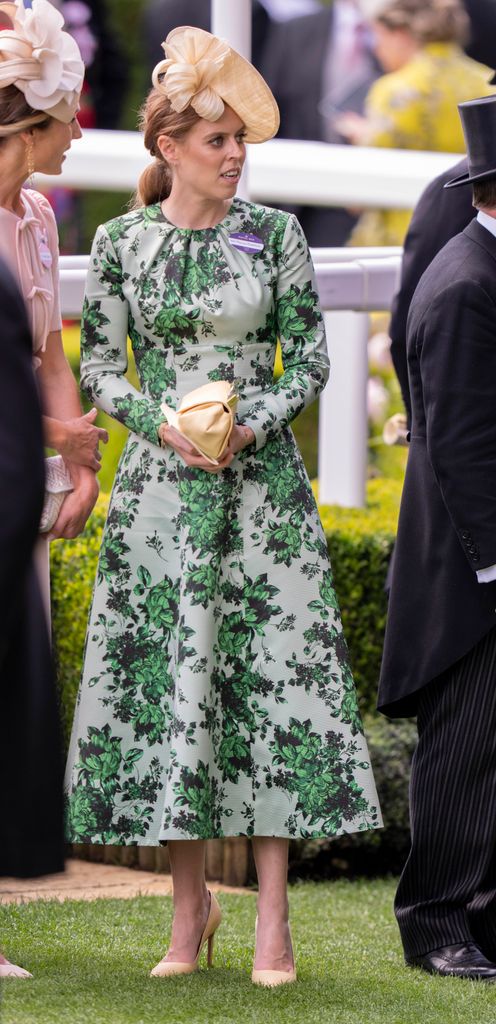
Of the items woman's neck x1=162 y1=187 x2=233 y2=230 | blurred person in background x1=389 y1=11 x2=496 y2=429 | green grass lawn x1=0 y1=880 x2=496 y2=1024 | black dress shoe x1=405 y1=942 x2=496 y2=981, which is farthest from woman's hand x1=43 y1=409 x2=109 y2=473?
black dress shoe x1=405 y1=942 x2=496 y2=981

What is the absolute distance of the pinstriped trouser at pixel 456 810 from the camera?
4.29m

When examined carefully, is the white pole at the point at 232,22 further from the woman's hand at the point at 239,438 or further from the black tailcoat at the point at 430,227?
the woman's hand at the point at 239,438

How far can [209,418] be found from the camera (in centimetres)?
400

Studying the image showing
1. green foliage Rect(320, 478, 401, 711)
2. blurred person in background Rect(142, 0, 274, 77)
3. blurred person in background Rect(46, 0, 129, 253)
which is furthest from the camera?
blurred person in background Rect(46, 0, 129, 253)

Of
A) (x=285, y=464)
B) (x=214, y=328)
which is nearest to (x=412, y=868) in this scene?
(x=285, y=464)

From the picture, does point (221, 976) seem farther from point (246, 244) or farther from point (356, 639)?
point (356, 639)

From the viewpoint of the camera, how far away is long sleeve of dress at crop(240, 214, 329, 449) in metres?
4.19

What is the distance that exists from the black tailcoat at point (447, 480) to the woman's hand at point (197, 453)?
399 millimetres

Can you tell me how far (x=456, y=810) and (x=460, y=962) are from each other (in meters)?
0.33

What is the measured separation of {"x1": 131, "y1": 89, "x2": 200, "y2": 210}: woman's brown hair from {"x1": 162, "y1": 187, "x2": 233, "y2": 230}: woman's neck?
9cm

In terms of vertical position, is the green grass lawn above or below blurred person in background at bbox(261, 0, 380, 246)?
below

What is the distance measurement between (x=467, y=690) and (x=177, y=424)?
87 cm

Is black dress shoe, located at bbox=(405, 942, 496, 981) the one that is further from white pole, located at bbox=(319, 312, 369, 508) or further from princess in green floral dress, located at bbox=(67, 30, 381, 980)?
white pole, located at bbox=(319, 312, 369, 508)

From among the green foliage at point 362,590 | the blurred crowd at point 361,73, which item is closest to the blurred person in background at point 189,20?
the blurred crowd at point 361,73
